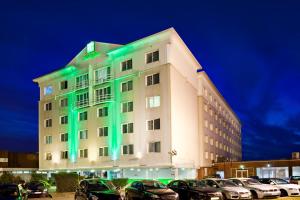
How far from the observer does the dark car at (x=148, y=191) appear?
23.6 m

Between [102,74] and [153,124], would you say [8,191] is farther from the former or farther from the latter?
[102,74]

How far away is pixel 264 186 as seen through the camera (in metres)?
28.8

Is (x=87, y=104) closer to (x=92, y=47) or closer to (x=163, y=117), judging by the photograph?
(x=92, y=47)

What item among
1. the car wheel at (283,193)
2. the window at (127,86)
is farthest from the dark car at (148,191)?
the window at (127,86)

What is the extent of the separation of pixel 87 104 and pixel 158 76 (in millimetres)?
12743

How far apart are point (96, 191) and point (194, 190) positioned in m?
6.15

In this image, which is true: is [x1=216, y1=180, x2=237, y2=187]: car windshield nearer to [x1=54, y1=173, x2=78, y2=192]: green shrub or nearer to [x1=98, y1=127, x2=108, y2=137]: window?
[x1=54, y1=173, x2=78, y2=192]: green shrub

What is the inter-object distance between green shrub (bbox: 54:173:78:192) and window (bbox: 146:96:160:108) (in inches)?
463

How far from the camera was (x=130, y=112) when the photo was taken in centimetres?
4862

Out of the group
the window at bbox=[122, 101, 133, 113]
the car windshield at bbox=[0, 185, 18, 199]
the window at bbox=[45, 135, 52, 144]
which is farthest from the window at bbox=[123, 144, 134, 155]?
the car windshield at bbox=[0, 185, 18, 199]

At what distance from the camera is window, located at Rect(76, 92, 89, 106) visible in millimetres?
55031

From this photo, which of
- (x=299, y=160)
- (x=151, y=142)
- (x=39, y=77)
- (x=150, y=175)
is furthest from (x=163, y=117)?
(x=39, y=77)

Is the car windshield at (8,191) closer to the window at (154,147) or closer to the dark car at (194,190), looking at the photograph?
the dark car at (194,190)

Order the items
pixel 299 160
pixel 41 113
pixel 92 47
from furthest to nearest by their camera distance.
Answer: pixel 41 113, pixel 92 47, pixel 299 160
